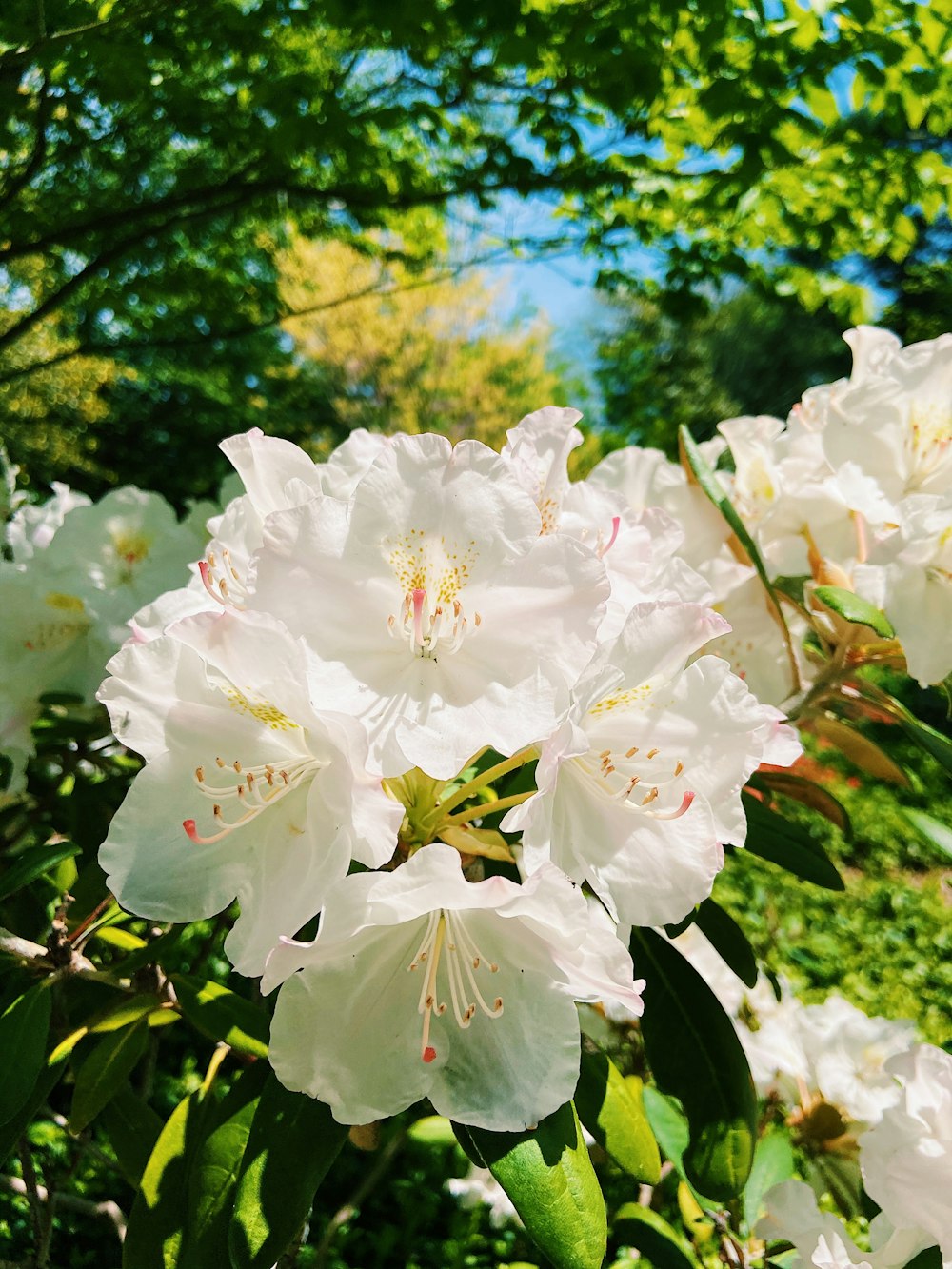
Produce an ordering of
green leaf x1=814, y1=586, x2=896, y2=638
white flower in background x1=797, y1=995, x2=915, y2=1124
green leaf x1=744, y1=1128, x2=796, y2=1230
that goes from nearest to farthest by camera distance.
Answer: green leaf x1=814, y1=586, x2=896, y2=638
green leaf x1=744, y1=1128, x2=796, y2=1230
white flower in background x1=797, y1=995, x2=915, y2=1124

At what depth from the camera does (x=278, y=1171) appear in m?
Result: 0.70

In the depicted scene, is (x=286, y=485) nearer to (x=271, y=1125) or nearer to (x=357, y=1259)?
(x=271, y=1125)

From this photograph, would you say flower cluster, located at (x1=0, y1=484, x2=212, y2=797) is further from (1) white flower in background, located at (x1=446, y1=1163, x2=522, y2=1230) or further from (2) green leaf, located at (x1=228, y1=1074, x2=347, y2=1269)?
(1) white flower in background, located at (x1=446, y1=1163, x2=522, y2=1230)

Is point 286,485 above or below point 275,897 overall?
above

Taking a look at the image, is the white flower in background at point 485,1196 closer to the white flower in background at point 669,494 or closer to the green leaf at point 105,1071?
the green leaf at point 105,1071

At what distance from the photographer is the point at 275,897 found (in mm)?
628

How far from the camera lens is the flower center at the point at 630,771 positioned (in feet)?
2.28

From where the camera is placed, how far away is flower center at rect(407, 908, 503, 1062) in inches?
25.4

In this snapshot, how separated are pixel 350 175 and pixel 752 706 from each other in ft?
7.82

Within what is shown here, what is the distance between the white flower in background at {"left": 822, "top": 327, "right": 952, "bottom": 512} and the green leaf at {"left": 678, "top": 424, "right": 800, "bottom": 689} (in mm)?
120

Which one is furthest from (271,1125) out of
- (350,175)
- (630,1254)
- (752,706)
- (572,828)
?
(350,175)

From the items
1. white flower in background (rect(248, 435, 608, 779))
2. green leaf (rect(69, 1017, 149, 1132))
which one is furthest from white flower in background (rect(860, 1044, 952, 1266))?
green leaf (rect(69, 1017, 149, 1132))

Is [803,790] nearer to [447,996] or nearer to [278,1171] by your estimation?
[447,996]

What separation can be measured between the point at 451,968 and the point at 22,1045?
15.7 inches
